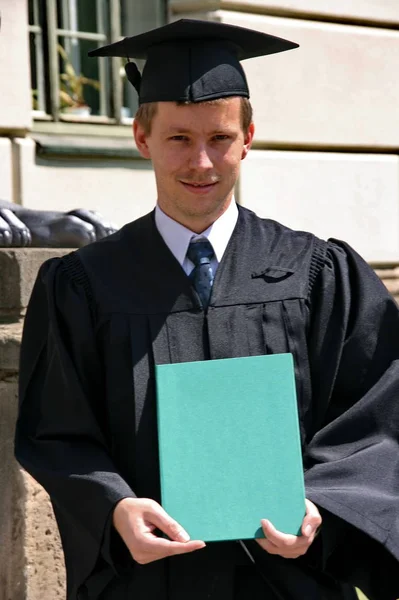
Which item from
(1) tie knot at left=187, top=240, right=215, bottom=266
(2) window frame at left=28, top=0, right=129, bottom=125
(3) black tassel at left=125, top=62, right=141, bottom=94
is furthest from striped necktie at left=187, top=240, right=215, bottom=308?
(2) window frame at left=28, top=0, right=129, bottom=125

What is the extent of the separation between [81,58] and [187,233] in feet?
12.1

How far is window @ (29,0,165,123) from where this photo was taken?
5.88 metres

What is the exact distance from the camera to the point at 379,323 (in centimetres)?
267

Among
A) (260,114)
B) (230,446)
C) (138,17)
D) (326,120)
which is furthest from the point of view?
(326,120)

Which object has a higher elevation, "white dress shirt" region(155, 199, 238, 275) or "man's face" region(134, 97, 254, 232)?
"man's face" region(134, 97, 254, 232)

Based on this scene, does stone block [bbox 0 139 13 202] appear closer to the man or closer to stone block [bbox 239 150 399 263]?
stone block [bbox 239 150 399 263]

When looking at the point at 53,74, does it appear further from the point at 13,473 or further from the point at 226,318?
the point at 226,318

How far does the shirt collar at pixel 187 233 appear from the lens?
269 centimetres

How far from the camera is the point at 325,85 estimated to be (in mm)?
6703

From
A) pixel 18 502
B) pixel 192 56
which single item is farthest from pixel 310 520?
pixel 18 502

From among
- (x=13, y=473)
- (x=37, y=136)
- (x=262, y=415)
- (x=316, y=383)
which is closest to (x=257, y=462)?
(x=262, y=415)

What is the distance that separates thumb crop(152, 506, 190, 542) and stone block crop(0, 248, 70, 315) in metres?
1.60

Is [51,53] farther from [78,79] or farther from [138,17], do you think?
[138,17]

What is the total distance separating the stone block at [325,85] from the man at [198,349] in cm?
376
